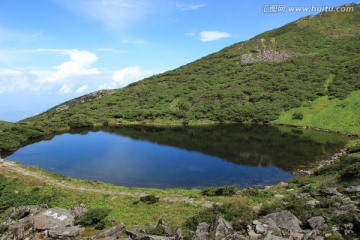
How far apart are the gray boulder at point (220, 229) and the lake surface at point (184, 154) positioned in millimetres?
21048

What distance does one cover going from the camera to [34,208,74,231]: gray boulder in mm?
27156

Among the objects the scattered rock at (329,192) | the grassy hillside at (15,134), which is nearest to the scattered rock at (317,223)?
the scattered rock at (329,192)

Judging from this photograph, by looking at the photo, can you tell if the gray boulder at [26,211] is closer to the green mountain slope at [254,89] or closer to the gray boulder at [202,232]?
the gray boulder at [202,232]

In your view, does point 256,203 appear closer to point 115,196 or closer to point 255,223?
point 255,223

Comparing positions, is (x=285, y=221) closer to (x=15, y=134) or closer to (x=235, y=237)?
(x=235, y=237)

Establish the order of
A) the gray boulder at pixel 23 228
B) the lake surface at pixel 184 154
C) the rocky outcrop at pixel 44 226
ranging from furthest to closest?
the lake surface at pixel 184 154, the gray boulder at pixel 23 228, the rocky outcrop at pixel 44 226

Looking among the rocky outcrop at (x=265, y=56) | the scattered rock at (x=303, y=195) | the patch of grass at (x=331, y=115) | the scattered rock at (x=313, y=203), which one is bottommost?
the scattered rock at (x=303, y=195)

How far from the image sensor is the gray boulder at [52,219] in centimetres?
2716

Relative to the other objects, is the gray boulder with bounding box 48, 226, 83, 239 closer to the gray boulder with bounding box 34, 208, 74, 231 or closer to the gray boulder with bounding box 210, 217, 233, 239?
the gray boulder with bounding box 34, 208, 74, 231

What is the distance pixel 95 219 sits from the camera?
28.0 m

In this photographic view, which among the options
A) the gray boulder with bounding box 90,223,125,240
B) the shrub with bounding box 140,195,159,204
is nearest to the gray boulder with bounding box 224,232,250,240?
the gray boulder with bounding box 90,223,125,240

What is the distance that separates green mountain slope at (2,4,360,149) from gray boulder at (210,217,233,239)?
62.8 meters

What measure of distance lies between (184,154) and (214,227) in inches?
1584

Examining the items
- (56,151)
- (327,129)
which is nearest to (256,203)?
(56,151)
